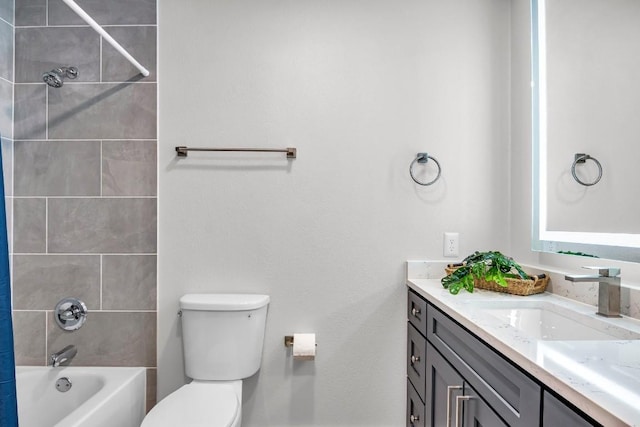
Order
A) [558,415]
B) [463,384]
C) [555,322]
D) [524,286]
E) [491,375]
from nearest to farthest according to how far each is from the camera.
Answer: [558,415], [491,375], [463,384], [555,322], [524,286]

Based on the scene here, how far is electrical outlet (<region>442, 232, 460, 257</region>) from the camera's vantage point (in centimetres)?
176

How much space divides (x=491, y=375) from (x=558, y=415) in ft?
0.89

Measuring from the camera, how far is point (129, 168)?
1.71m

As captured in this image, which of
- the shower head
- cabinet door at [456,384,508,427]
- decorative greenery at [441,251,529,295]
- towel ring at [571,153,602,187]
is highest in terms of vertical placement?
the shower head

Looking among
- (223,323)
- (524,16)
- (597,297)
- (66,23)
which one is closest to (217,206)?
(223,323)

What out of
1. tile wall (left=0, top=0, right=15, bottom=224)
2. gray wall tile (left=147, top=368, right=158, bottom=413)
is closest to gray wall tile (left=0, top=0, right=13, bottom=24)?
tile wall (left=0, top=0, right=15, bottom=224)

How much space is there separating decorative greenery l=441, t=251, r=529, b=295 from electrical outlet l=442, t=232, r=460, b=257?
244 mm

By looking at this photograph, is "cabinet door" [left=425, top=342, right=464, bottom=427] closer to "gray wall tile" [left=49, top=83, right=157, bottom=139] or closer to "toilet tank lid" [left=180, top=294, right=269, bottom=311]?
"toilet tank lid" [left=180, top=294, right=269, bottom=311]

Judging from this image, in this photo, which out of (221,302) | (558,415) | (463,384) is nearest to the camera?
(558,415)

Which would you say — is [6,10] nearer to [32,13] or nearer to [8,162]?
[32,13]

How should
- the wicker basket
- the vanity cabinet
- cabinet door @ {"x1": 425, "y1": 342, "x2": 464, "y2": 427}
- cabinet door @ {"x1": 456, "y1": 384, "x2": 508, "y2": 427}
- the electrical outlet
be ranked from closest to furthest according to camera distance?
the vanity cabinet
cabinet door @ {"x1": 456, "y1": 384, "x2": 508, "y2": 427}
cabinet door @ {"x1": 425, "y1": 342, "x2": 464, "y2": 427}
the wicker basket
the electrical outlet

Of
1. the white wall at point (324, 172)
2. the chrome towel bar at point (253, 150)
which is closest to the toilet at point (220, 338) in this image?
the white wall at point (324, 172)

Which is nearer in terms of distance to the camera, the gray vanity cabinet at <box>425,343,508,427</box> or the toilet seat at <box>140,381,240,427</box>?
the gray vanity cabinet at <box>425,343,508,427</box>

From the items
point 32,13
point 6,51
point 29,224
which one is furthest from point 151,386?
point 32,13
